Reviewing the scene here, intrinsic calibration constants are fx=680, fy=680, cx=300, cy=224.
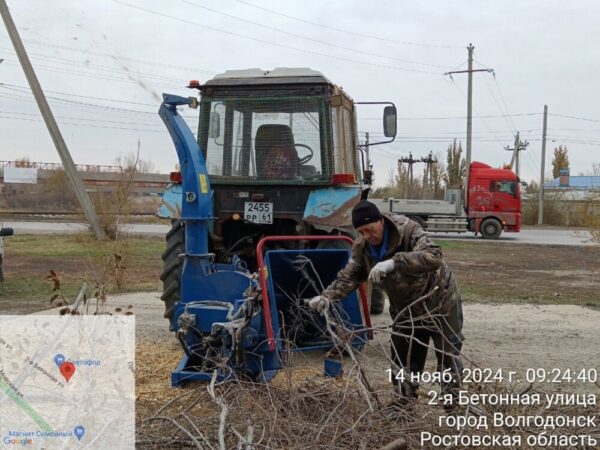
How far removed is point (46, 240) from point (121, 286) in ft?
35.0

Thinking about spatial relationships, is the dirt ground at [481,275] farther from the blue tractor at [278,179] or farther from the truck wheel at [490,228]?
the truck wheel at [490,228]

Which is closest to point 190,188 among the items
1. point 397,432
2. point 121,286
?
point 397,432

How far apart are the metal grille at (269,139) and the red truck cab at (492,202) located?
19452mm

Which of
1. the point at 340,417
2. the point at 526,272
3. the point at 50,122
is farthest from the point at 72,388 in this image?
the point at 50,122

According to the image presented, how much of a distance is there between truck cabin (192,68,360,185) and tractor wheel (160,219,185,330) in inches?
31.7

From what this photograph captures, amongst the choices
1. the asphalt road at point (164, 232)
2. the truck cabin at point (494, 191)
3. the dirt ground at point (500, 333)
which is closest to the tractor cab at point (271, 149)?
the dirt ground at point (500, 333)

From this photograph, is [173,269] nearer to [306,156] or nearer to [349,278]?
[306,156]

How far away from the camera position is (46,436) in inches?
151

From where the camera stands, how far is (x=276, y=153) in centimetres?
672

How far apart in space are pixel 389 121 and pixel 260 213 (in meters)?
1.80

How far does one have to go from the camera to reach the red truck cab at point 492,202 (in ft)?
81.6

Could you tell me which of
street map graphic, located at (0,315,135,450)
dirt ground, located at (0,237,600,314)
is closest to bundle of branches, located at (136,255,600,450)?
street map graphic, located at (0,315,135,450)

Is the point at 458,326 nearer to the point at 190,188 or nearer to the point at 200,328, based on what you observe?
the point at 200,328

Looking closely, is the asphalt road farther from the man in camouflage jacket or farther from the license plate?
the man in camouflage jacket
